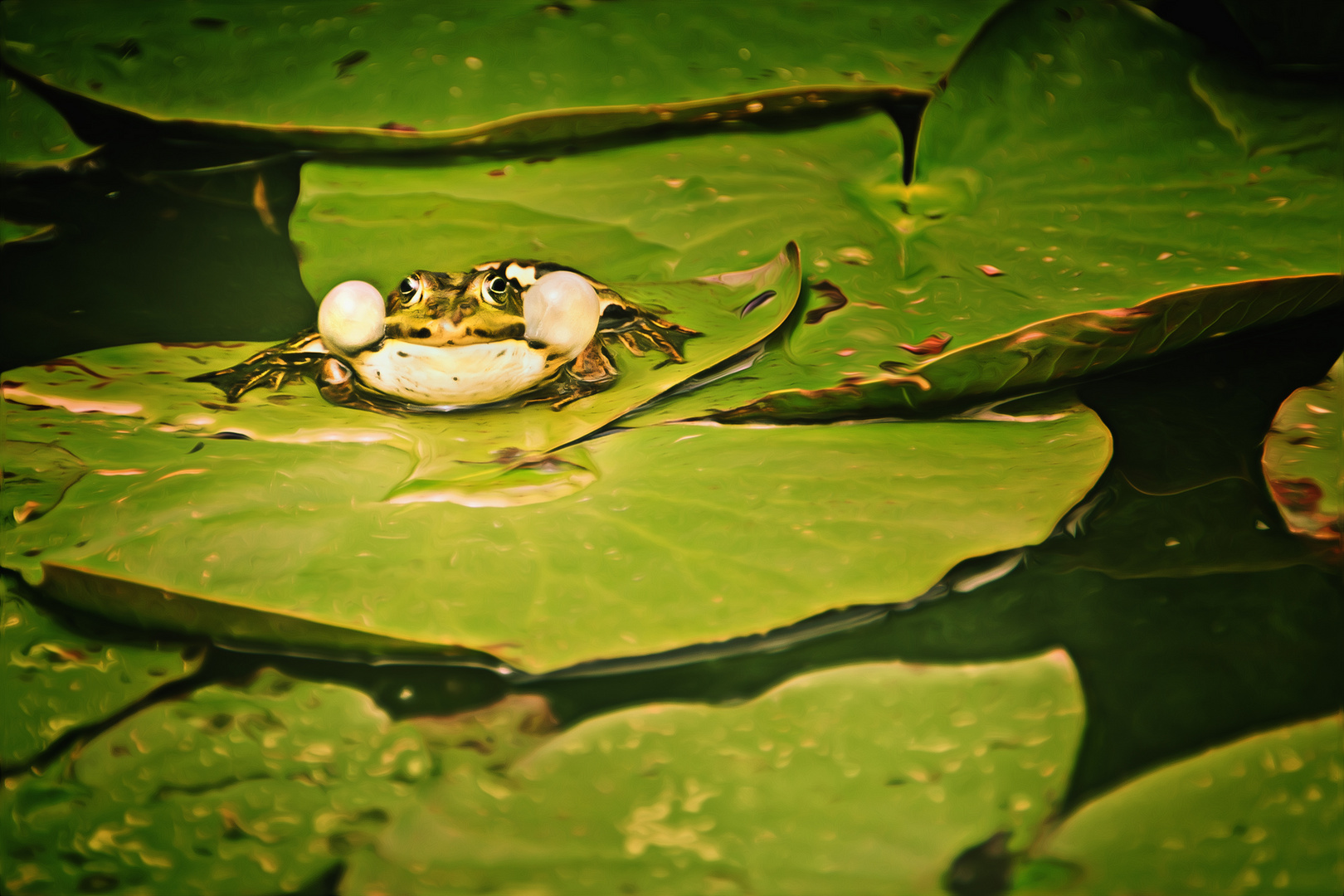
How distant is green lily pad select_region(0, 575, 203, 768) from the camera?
39 centimetres

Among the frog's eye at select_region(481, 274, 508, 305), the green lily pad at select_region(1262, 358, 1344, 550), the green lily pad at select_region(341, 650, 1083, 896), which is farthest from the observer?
the frog's eye at select_region(481, 274, 508, 305)

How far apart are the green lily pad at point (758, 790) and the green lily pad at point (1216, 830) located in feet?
0.06

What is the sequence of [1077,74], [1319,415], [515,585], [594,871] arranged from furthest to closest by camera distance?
[1077,74] < [1319,415] < [515,585] < [594,871]

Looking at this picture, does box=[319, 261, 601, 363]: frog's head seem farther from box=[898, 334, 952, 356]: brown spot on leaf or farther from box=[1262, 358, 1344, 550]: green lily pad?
box=[1262, 358, 1344, 550]: green lily pad

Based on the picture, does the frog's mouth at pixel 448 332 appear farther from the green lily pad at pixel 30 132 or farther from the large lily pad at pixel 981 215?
the green lily pad at pixel 30 132

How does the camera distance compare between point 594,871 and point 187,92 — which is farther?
point 187,92

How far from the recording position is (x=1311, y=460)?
516mm

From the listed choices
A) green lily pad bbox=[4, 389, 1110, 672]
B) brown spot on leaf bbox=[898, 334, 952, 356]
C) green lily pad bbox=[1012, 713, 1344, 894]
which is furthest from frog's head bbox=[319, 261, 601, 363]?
green lily pad bbox=[1012, 713, 1344, 894]

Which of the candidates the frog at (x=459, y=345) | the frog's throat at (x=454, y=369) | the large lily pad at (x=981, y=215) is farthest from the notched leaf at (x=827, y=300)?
the frog's throat at (x=454, y=369)

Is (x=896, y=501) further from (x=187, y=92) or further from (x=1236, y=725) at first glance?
(x=187, y=92)

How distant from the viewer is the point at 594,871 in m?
0.31

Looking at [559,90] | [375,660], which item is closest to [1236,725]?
[375,660]

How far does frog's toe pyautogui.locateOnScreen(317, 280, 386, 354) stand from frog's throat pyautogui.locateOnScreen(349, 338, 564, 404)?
0.01 m

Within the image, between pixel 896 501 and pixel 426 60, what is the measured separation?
2.23ft
